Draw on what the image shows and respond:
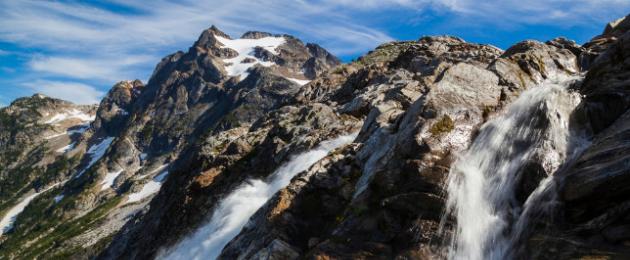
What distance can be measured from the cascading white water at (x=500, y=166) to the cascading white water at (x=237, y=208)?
1551 centimetres

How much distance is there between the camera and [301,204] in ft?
91.9

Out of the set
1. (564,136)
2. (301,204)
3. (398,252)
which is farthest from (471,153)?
(301,204)

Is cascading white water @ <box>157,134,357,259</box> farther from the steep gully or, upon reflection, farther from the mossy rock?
the steep gully

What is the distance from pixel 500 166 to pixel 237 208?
2145cm

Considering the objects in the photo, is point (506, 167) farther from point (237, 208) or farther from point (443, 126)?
point (237, 208)

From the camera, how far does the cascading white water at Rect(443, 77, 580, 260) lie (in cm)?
2005

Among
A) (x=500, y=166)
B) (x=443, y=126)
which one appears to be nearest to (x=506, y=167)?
(x=500, y=166)

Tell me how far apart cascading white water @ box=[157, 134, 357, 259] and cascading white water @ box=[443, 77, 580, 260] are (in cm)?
1551

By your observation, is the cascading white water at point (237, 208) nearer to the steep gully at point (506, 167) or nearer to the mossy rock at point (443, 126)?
the mossy rock at point (443, 126)

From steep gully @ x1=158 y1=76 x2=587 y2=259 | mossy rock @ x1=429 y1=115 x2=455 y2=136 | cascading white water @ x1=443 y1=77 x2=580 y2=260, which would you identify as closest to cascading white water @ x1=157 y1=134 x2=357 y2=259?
mossy rock @ x1=429 y1=115 x2=455 y2=136

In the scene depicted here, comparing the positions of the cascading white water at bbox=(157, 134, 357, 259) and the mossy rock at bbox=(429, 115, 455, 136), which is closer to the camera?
the mossy rock at bbox=(429, 115, 455, 136)

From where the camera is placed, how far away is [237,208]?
37750 mm

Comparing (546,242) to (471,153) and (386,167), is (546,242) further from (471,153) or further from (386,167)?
(386,167)

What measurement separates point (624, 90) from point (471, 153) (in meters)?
7.09
